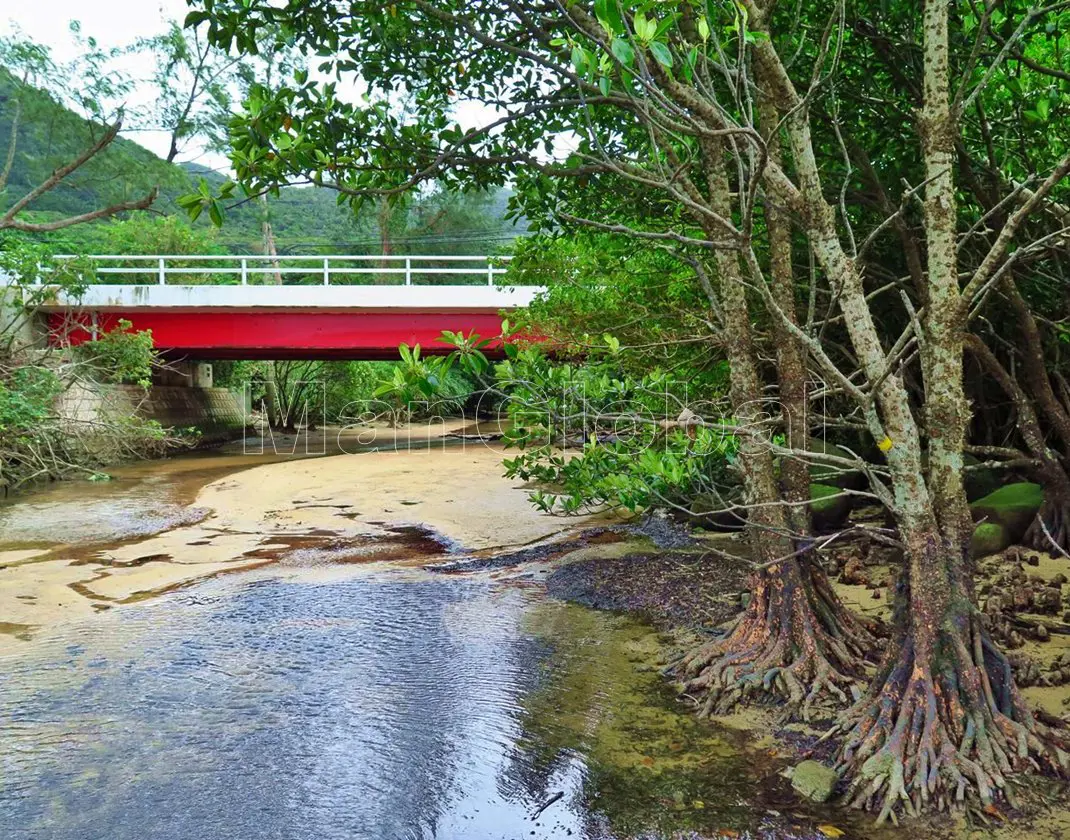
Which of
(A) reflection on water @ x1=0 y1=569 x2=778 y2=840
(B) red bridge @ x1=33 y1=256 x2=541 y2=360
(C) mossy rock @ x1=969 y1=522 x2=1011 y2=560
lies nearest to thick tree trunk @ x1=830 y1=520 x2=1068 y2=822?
(A) reflection on water @ x1=0 y1=569 x2=778 y2=840

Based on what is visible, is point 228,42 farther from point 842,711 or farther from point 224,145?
point 224,145

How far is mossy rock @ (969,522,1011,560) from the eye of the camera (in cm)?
806

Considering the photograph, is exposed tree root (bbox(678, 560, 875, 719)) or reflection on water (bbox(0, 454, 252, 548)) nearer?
Result: exposed tree root (bbox(678, 560, 875, 719))

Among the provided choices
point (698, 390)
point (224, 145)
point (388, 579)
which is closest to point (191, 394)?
point (224, 145)

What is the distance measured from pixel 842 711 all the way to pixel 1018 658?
1481 millimetres

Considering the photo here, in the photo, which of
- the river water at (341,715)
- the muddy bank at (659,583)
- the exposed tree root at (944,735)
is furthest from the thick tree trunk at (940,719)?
the muddy bank at (659,583)

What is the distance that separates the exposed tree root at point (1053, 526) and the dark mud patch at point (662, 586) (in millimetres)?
2762

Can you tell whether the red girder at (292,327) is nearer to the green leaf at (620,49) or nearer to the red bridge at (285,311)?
the red bridge at (285,311)

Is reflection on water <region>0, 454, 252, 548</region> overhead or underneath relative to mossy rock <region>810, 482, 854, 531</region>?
underneath

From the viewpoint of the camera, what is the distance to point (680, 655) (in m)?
6.29

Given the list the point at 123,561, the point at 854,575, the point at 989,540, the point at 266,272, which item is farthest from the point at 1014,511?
the point at 266,272

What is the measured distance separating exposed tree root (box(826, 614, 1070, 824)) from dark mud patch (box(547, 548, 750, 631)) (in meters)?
2.59

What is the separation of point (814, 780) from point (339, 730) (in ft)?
9.25

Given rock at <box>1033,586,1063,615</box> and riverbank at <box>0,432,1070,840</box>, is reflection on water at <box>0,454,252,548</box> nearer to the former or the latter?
riverbank at <box>0,432,1070,840</box>
